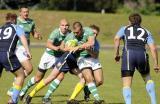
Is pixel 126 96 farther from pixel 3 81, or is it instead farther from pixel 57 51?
pixel 3 81

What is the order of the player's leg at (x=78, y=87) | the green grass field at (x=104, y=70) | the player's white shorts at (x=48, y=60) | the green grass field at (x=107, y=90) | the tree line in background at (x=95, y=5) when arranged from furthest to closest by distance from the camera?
the tree line in background at (x=95, y=5)
the green grass field at (x=104, y=70)
the green grass field at (x=107, y=90)
the player's white shorts at (x=48, y=60)
the player's leg at (x=78, y=87)

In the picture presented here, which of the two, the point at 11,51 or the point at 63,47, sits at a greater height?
the point at 11,51

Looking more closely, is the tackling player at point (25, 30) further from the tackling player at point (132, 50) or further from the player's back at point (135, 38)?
the player's back at point (135, 38)

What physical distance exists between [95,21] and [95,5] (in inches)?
873

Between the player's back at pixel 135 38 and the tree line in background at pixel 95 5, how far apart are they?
44629 millimetres

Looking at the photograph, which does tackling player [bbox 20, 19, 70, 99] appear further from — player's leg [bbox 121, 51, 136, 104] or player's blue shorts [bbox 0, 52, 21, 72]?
player's leg [bbox 121, 51, 136, 104]

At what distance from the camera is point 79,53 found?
14.4 metres

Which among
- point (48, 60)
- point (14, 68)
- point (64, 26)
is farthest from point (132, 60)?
point (48, 60)

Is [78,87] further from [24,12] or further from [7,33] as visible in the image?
[24,12]

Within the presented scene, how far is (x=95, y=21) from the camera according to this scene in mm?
49875

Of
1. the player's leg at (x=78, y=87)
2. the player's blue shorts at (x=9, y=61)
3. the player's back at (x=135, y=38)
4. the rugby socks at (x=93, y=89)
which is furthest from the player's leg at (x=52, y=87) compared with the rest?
the player's back at (x=135, y=38)

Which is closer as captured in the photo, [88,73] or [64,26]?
[88,73]

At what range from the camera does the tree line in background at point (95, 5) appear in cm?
6004

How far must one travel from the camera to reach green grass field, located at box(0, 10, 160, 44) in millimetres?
47812
